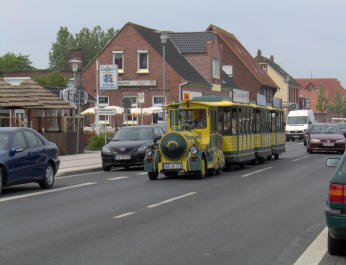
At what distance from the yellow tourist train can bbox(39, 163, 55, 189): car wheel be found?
3280 mm

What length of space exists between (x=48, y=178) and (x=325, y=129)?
24.3 m

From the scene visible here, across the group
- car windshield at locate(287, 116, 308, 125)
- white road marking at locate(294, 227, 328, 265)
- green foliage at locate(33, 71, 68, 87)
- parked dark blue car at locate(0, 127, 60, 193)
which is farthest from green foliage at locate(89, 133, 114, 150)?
green foliage at locate(33, 71, 68, 87)

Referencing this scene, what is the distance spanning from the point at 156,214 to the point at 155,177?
847cm

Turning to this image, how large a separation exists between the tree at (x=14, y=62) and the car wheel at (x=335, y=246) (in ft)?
357

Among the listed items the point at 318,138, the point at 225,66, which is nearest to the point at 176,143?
the point at 318,138

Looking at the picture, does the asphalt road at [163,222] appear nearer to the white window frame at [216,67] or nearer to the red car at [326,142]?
the red car at [326,142]

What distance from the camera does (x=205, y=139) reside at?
21344 millimetres

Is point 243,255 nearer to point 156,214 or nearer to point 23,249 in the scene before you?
point 23,249

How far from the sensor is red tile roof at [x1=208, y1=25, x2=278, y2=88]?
85.9 meters

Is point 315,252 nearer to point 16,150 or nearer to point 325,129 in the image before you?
point 16,150

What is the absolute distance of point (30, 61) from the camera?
4675 inches

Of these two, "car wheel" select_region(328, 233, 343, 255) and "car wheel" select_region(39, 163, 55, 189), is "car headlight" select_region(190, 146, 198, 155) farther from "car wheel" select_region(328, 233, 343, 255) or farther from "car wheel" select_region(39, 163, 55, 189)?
"car wheel" select_region(328, 233, 343, 255)

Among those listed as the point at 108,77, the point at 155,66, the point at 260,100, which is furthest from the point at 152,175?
the point at 155,66

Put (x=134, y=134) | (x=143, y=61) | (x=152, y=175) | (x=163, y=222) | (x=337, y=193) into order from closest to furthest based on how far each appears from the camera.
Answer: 1. (x=337, y=193)
2. (x=163, y=222)
3. (x=152, y=175)
4. (x=134, y=134)
5. (x=143, y=61)
